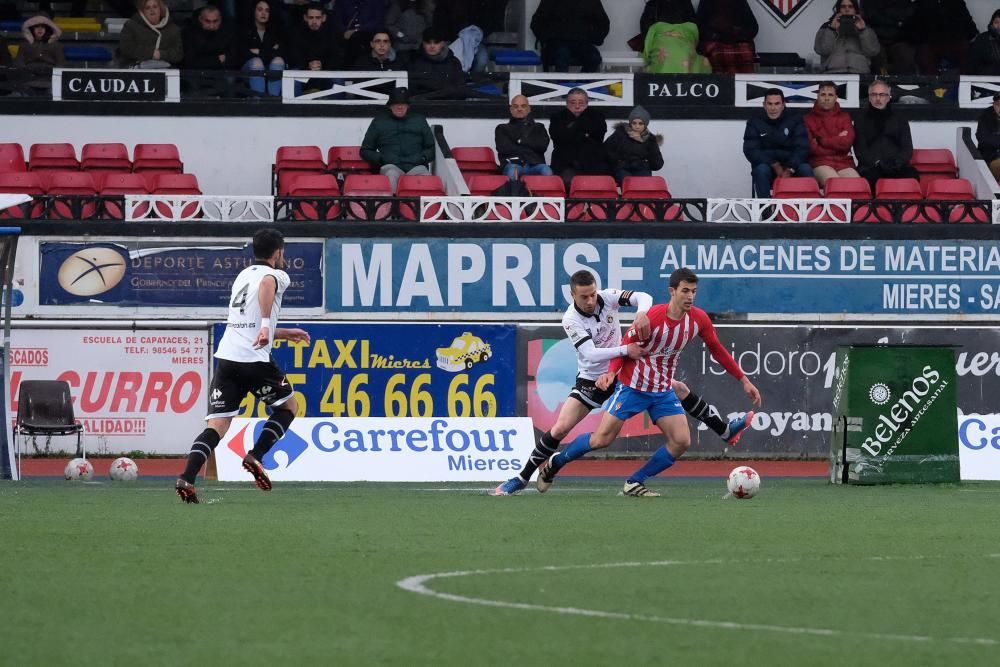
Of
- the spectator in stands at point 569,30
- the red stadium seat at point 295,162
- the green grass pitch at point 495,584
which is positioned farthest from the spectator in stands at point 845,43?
the green grass pitch at point 495,584

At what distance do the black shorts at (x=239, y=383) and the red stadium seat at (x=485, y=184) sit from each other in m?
10.9

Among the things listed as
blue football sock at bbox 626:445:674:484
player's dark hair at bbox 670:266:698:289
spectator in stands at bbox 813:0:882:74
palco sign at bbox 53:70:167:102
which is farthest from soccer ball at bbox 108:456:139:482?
spectator in stands at bbox 813:0:882:74

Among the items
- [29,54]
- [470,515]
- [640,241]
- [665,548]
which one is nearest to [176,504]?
[470,515]

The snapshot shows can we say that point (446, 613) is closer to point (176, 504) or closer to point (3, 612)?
point (3, 612)

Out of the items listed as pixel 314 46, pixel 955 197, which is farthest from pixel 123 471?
pixel 955 197

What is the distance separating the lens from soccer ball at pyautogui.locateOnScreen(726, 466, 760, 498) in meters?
13.8

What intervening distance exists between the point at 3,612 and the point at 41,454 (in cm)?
1593

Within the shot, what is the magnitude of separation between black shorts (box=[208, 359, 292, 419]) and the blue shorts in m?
2.78

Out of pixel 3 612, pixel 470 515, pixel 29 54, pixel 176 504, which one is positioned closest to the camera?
pixel 3 612

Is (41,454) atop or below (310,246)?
below

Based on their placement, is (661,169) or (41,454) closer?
(41,454)

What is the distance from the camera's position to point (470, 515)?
37.9 ft

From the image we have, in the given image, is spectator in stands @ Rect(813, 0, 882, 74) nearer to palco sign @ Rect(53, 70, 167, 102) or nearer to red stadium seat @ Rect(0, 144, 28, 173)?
palco sign @ Rect(53, 70, 167, 102)

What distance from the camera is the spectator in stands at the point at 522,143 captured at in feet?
78.1
